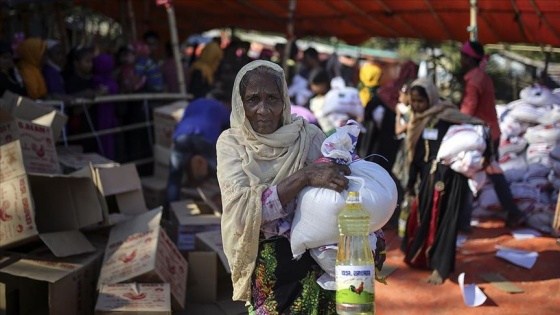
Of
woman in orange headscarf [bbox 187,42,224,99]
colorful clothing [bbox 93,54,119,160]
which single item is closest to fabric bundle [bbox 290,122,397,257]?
colorful clothing [bbox 93,54,119,160]

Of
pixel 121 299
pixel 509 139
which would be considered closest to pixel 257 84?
pixel 121 299

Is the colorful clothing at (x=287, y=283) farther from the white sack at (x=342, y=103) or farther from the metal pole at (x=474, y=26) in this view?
the metal pole at (x=474, y=26)

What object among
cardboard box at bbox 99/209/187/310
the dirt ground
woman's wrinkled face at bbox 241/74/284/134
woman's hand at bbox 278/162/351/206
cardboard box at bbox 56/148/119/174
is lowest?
the dirt ground

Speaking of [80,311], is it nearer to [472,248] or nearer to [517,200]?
[472,248]

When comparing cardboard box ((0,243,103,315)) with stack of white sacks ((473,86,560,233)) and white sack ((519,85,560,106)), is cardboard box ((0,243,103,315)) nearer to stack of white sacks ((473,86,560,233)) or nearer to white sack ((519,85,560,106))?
stack of white sacks ((473,86,560,233))

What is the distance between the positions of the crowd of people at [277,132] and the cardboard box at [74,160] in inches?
31.2

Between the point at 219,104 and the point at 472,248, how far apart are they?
106 inches

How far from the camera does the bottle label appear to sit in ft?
7.15

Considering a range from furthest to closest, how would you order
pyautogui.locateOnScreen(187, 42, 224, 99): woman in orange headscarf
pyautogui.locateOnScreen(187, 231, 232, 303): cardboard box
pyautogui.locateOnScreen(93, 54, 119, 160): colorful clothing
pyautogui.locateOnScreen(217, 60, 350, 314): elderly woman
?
pyautogui.locateOnScreen(187, 42, 224, 99): woman in orange headscarf < pyautogui.locateOnScreen(93, 54, 119, 160): colorful clothing < pyautogui.locateOnScreen(187, 231, 232, 303): cardboard box < pyautogui.locateOnScreen(217, 60, 350, 314): elderly woman

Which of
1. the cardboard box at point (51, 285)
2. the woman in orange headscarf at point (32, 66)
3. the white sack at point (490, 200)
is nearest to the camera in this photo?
the cardboard box at point (51, 285)

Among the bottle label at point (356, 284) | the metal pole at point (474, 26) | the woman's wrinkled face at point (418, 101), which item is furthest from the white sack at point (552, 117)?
the bottle label at point (356, 284)

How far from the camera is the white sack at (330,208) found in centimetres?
239

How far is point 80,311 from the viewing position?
15.3 ft

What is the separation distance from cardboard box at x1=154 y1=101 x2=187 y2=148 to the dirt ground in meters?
2.80
